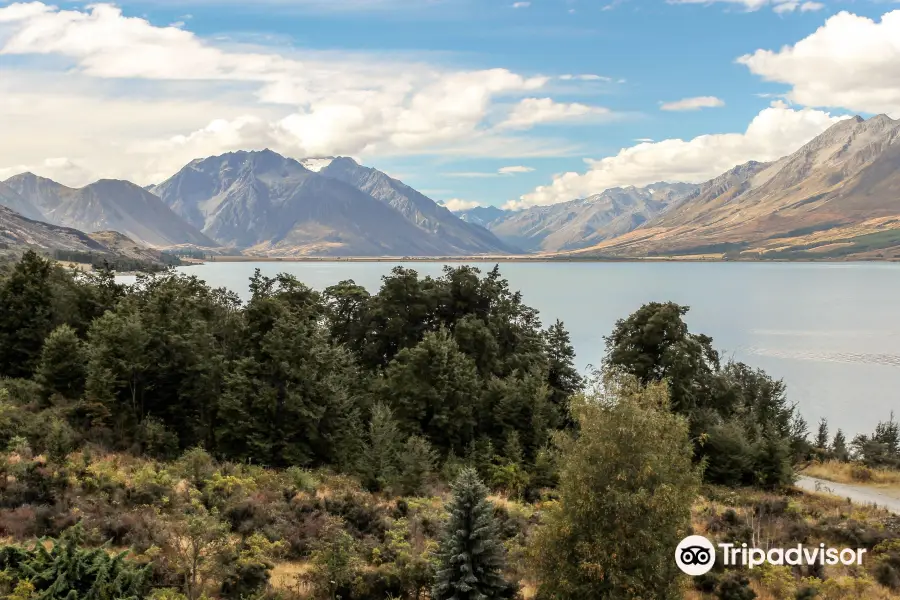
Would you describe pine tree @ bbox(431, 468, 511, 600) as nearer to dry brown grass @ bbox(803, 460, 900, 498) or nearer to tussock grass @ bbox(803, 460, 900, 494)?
dry brown grass @ bbox(803, 460, 900, 498)

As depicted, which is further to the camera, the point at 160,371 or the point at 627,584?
the point at 160,371

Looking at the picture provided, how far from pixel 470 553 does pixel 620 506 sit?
393cm

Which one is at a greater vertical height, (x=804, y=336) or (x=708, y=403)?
(x=708, y=403)

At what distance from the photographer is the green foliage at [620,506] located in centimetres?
1527

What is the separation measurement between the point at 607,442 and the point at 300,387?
70.9 feet

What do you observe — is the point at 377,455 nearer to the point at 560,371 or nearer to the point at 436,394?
Result: the point at 436,394

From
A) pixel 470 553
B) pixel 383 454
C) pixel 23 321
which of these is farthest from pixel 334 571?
pixel 23 321

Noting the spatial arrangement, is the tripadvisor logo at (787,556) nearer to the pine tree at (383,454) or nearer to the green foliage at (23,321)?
the pine tree at (383,454)

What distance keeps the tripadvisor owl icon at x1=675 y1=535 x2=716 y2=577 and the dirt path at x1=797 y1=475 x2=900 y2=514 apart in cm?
2042

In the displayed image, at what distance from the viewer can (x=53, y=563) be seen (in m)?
13.5

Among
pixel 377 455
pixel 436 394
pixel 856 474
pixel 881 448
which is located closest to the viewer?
pixel 377 455

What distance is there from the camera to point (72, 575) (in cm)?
1319

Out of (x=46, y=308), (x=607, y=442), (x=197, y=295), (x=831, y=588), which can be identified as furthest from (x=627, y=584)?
(x=46, y=308)

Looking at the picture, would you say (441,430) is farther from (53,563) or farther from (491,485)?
(53,563)
